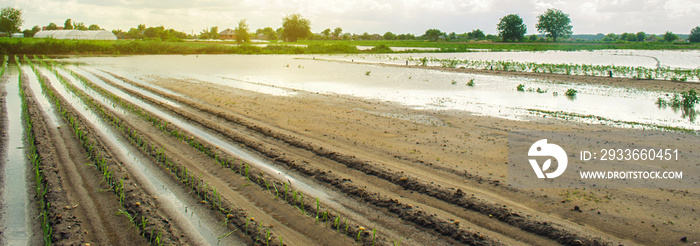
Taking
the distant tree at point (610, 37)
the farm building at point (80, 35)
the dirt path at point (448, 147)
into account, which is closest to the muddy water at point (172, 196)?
A: the dirt path at point (448, 147)

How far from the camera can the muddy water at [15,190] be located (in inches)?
196

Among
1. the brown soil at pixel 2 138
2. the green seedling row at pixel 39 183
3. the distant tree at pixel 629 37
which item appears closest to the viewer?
the green seedling row at pixel 39 183

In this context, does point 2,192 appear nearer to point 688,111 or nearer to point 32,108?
point 32,108

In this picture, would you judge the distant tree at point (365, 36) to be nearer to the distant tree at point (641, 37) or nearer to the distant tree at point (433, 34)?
the distant tree at point (433, 34)

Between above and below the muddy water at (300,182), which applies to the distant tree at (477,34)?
above

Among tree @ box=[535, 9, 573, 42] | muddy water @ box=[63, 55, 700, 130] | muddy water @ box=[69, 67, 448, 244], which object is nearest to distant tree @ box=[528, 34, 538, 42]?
tree @ box=[535, 9, 573, 42]

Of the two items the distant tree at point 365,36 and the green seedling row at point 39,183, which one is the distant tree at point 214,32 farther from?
the green seedling row at point 39,183

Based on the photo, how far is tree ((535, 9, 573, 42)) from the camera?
122 metres

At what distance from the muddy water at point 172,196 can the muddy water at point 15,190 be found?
1423 millimetres

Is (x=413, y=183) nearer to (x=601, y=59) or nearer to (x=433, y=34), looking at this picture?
(x=601, y=59)

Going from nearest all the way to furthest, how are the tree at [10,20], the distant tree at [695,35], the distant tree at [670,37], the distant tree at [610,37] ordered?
the tree at [10,20]
the distant tree at [695,35]
the distant tree at [670,37]
the distant tree at [610,37]

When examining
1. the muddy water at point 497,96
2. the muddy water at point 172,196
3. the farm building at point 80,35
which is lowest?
the muddy water at point 172,196

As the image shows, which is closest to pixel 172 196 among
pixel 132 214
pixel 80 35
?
pixel 132 214

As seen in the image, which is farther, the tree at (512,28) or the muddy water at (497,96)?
the tree at (512,28)
